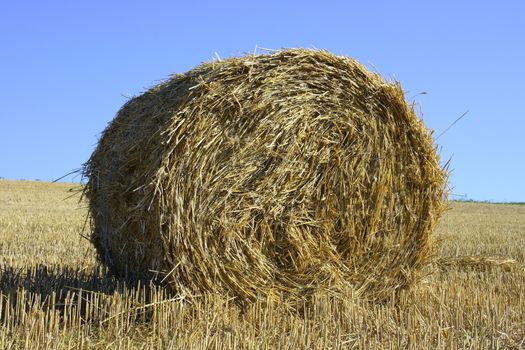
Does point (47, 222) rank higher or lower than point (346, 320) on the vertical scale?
higher

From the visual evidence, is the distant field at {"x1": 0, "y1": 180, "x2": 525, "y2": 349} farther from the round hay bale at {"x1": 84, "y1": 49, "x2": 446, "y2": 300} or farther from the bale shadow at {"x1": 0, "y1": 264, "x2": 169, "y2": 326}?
the round hay bale at {"x1": 84, "y1": 49, "x2": 446, "y2": 300}

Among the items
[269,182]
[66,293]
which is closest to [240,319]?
[269,182]

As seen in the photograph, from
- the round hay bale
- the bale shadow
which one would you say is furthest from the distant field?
the round hay bale

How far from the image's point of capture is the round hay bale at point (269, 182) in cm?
511

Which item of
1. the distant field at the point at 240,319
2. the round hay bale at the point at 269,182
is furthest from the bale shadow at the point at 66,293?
the round hay bale at the point at 269,182

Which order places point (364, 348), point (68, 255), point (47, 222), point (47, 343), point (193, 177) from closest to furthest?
point (47, 343)
point (364, 348)
point (193, 177)
point (68, 255)
point (47, 222)

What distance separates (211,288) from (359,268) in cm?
138

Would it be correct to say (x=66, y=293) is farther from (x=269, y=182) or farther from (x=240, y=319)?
(x=269, y=182)

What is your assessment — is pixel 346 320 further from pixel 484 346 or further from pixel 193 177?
pixel 193 177

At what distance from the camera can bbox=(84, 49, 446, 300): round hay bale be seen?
16.8ft

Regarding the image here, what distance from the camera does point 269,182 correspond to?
17.4ft

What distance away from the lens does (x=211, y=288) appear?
516cm

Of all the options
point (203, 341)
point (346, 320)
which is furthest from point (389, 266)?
point (203, 341)

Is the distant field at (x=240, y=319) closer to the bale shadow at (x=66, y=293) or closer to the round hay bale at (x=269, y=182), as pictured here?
the bale shadow at (x=66, y=293)
